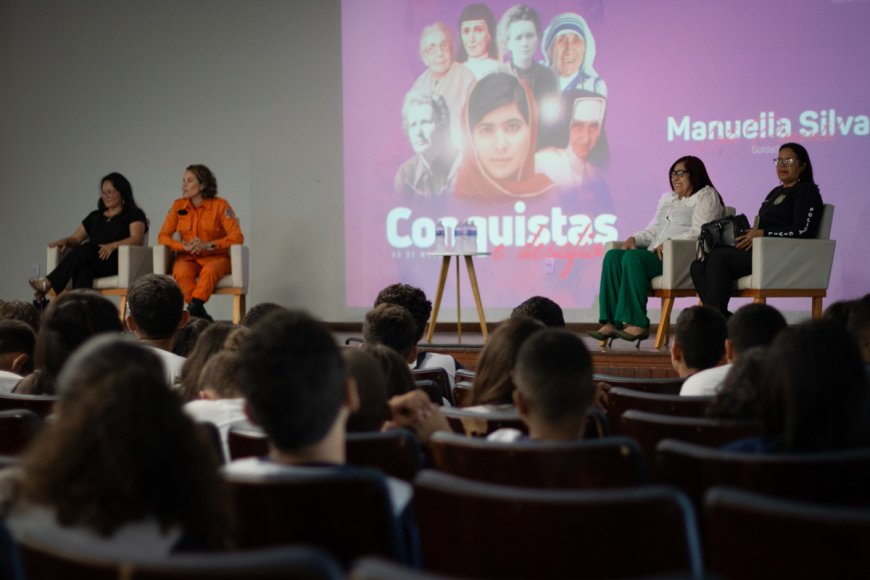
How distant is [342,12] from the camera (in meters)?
8.09

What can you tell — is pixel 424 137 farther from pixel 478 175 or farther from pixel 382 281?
pixel 382 281

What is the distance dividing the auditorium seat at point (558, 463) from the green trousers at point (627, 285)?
13.5 feet

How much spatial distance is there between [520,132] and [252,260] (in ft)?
8.83

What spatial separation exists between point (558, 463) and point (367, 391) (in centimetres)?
49

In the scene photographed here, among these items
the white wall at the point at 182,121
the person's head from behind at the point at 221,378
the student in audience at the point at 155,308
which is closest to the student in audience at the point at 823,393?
the person's head from behind at the point at 221,378

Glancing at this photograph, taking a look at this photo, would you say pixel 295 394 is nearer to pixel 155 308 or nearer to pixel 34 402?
pixel 34 402

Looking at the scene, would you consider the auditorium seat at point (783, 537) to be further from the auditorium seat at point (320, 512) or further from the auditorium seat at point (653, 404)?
the auditorium seat at point (653, 404)

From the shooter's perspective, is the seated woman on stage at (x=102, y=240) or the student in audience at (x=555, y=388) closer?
the student in audience at (x=555, y=388)

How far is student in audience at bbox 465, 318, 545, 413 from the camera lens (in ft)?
7.32

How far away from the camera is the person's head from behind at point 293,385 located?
4.47ft

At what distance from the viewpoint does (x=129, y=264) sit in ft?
22.2

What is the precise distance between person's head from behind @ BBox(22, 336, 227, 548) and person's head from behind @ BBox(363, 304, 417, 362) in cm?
A: 188

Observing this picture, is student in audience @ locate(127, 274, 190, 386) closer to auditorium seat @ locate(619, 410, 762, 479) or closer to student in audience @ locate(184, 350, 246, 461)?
student in audience @ locate(184, 350, 246, 461)

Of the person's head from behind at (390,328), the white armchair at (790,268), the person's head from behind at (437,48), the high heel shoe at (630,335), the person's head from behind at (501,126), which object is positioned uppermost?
the person's head from behind at (437,48)
